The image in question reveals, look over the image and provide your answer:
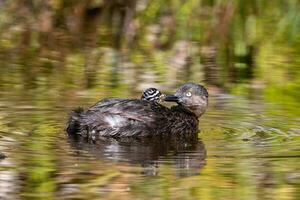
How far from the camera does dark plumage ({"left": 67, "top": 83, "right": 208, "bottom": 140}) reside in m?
9.88

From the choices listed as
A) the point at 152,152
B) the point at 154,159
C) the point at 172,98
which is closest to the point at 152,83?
the point at 172,98

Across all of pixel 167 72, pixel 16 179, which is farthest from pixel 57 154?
pixel 167 72

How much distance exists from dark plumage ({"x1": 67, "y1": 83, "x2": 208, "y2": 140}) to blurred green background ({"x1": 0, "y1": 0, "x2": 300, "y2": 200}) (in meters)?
0.21

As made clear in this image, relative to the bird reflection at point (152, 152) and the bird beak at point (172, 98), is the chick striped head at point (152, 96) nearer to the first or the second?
the bird beak at point (172, 98)

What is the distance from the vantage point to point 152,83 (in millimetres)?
12656

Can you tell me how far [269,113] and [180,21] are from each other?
5.91 metres

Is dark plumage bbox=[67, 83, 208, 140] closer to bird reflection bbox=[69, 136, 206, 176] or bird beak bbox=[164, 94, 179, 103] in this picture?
bird reflection bbox=[69, 136, 206, 176]

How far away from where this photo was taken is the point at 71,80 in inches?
500

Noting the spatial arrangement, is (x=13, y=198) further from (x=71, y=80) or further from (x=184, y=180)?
(x=71, y=80)

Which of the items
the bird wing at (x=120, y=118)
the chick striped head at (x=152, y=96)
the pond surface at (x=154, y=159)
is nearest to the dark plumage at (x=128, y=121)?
the bird wing at (x=120, y=118)

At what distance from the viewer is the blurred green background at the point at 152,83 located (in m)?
8.18

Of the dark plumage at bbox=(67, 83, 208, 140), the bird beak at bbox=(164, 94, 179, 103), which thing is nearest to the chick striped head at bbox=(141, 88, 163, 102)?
the bird beak at bbox=(164, 94, 179, 103)

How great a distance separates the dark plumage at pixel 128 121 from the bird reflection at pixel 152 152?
0.29ft

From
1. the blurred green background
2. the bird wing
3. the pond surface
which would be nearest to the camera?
the pond surface
